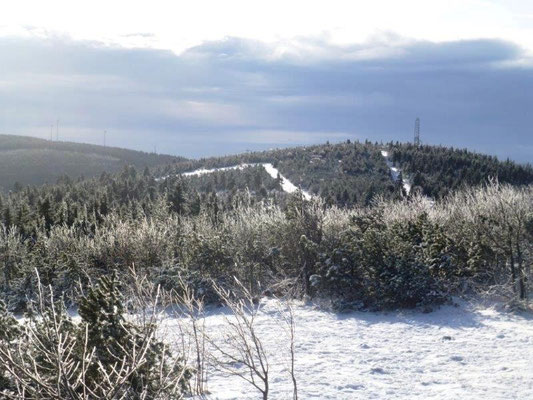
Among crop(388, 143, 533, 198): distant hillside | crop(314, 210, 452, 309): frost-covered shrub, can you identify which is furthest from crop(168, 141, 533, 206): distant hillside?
crop(314, 210, 452, 309): frost-covered shrub

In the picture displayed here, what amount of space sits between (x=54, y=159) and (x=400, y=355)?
339ft

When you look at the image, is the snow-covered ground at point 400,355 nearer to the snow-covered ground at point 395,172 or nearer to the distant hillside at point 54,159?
the snow-covered ground at point 395,172

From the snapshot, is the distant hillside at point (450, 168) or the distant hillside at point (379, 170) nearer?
the distant hillside at point (379, 170)

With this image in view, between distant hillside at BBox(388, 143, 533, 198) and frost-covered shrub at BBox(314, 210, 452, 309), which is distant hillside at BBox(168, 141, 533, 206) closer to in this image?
distant hillside at BBox(388, 143, 533, 198)

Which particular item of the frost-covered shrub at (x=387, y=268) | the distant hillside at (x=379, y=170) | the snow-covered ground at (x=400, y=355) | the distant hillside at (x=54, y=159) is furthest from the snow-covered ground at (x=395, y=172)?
the distant hillside at (x=54, y=159)

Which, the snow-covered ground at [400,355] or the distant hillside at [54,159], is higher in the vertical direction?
the distant hillside at [54,159]

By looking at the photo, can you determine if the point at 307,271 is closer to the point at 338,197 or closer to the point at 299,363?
the point at 299,363

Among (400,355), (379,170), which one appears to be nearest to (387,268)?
(400,355)

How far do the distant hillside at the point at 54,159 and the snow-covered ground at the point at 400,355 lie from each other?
81.7 m

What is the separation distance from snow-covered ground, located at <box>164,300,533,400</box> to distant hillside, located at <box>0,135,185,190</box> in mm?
81705

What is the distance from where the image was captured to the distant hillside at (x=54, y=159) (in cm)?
9438

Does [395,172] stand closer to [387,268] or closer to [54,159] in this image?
[387,268]

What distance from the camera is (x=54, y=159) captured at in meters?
104

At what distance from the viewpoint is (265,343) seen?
9031 mm
